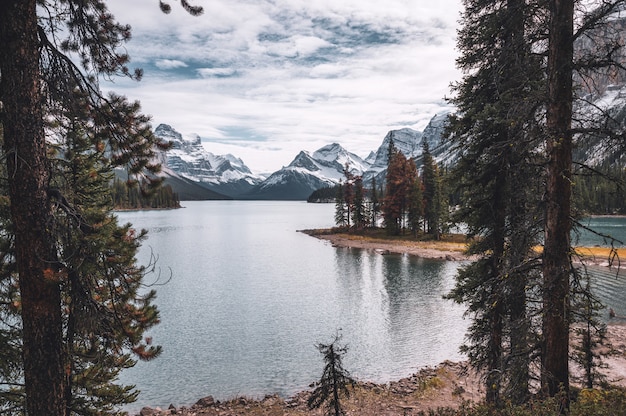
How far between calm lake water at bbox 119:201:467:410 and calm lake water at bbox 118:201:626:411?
0.21 ft

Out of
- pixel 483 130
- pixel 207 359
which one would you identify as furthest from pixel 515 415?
pixel 207 359

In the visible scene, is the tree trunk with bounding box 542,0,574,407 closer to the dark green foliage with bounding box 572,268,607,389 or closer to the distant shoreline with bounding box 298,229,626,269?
the dark green foliage with bounding box 572,268,607,389

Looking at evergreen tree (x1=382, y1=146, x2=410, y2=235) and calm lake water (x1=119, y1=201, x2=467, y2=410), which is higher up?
evergreen tree (x1=382, y1=146, x2=410, y2=235)

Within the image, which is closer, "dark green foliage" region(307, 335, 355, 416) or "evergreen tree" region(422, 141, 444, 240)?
"dark green foliage" region(307, 335, 355, 416)

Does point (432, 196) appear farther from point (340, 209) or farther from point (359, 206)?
point (340, 209)

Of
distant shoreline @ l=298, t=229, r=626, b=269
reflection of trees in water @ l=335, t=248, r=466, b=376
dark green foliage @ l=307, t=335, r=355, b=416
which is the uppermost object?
dark green foliage @ l=307, t=335, r=355, b=416

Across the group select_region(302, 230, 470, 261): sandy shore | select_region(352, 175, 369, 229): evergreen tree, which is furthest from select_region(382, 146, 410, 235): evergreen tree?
select_region(352, 175, 369, 229): evergreen tree

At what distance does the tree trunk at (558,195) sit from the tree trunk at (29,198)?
23.1 feet

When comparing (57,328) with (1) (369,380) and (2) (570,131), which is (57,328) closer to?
(2) (570,131)

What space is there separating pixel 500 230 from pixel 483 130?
321cm

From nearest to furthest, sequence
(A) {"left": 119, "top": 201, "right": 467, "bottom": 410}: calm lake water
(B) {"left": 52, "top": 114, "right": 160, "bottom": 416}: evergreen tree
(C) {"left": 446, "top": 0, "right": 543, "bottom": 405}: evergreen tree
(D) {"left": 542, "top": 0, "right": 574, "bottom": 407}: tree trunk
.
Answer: (B) {"left": 52, "top": 114, "right": 160, "bottom": 416}: evergreen tree < (D) {"left": 542, "top": 0, "right": 574, "bottom": 407}: tree trunk < (C) {"left": 446, "top": 0, "right": 543, "bottom": 405}: evergreen tree < (A) {"left": 119, "top": 201, "right": 467, "bottom": 410}: calm lake water

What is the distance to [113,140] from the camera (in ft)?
19.2

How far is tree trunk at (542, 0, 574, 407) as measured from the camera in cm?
584

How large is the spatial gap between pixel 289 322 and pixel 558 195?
2213 centimetres
